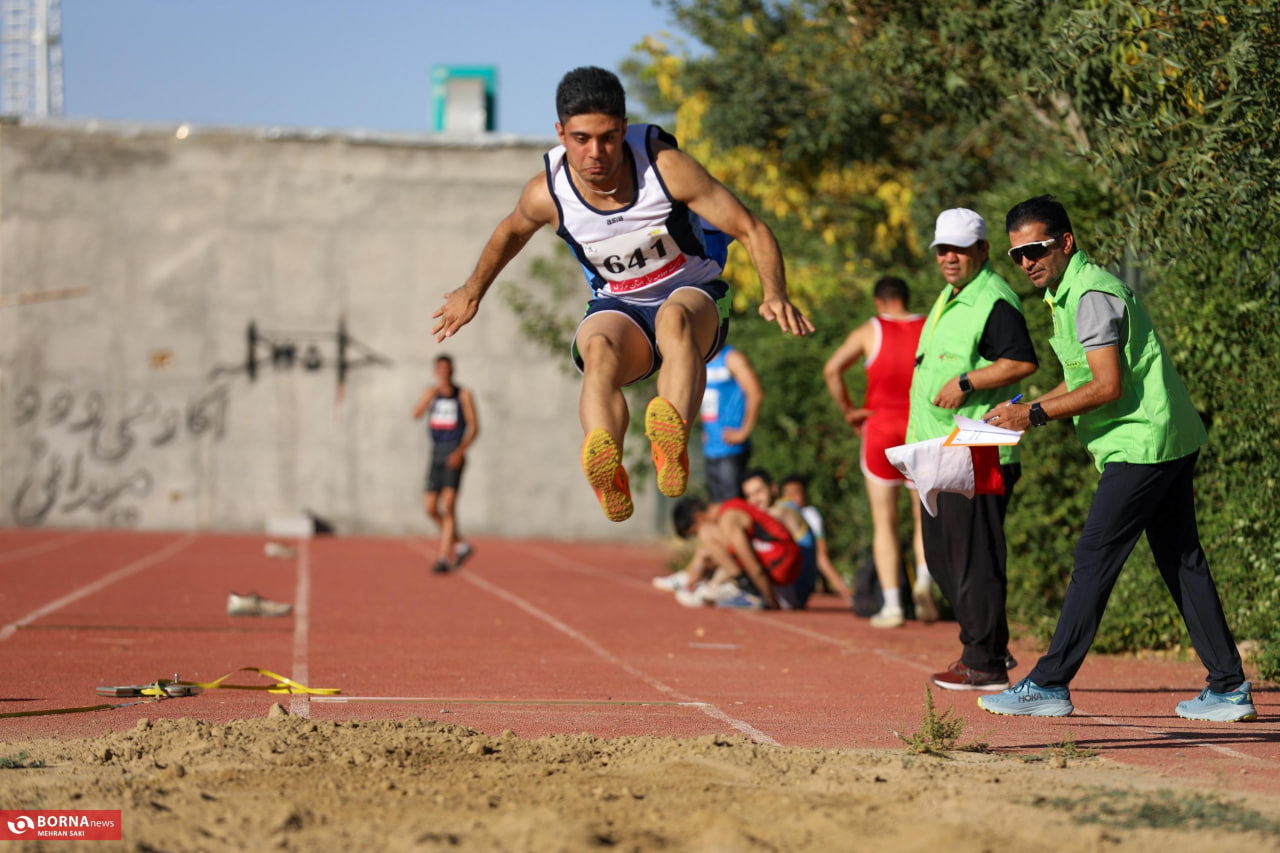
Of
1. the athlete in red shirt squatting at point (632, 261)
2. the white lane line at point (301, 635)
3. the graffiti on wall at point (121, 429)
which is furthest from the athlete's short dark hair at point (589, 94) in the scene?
the graffiti on wall at point (121, 429)

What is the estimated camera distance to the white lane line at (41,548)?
17188 millimetres

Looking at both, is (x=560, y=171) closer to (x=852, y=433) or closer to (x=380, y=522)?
(x=852, y=433)

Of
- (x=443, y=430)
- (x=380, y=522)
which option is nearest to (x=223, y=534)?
(x=380, y=522)

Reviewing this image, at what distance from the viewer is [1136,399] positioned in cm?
555

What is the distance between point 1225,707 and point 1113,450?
118cm

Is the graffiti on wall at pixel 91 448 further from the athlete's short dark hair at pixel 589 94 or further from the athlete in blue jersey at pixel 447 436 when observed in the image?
the athlete's short dark hair at pixel 589 94

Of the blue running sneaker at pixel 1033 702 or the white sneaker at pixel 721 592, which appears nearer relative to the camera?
the blue running sneaker at pixel 1033 702

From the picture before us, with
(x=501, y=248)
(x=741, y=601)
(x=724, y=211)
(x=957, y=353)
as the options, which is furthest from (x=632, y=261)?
(x=741, y=601)

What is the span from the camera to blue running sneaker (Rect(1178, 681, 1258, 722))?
5.62m

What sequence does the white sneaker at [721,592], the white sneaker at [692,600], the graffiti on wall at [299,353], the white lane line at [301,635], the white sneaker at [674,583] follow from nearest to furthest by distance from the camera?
the white lane line at [301,635] < the white sneaker at [721,592] < the white sneaker at [692,600] < the white sneaker at [674,583] < the graffiti on wall at [299,353]

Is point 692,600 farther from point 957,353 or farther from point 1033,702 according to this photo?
point 1033,702

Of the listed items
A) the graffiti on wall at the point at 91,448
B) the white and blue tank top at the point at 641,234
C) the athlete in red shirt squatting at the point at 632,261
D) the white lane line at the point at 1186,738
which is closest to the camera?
the white lane line at the point at 1186,738

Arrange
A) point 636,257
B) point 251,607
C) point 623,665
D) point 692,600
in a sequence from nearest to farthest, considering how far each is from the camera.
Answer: point 636,257, point 623,665, point 251,607, point 692,600

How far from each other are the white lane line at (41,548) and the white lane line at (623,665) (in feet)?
21.2
